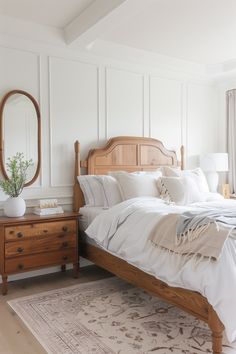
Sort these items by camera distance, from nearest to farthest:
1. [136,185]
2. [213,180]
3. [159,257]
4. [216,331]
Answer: [216,331] → [159,257] → [136,185] → [213,180]

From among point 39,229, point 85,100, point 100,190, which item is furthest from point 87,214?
point 85,100

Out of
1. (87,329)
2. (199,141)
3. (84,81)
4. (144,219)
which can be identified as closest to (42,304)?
(87,329)

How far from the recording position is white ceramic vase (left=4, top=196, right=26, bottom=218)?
10.8 ft

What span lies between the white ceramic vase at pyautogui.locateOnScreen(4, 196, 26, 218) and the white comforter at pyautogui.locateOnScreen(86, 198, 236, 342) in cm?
74

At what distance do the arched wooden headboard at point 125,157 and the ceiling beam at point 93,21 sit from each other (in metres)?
1.17

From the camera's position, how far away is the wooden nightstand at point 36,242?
3129 mm

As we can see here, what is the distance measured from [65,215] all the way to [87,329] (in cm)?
131

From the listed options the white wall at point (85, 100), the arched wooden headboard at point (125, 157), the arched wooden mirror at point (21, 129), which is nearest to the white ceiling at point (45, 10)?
the white wall at point (85, 100)

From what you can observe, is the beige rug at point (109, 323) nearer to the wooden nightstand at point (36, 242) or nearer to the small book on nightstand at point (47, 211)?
the wooden nightstand at point (36, 242)

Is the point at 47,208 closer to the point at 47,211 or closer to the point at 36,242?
the point at 47,211

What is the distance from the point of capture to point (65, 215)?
3.48 meters

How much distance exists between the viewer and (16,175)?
3.40 metres

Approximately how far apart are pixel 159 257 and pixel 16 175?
1751 mm

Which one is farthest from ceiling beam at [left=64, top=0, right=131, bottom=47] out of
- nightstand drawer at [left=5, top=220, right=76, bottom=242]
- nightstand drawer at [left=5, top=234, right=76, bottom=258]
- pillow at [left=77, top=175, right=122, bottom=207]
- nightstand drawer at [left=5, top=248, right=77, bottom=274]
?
nightstand drawer at [left=5, top=248, right=77, bottom=274]
